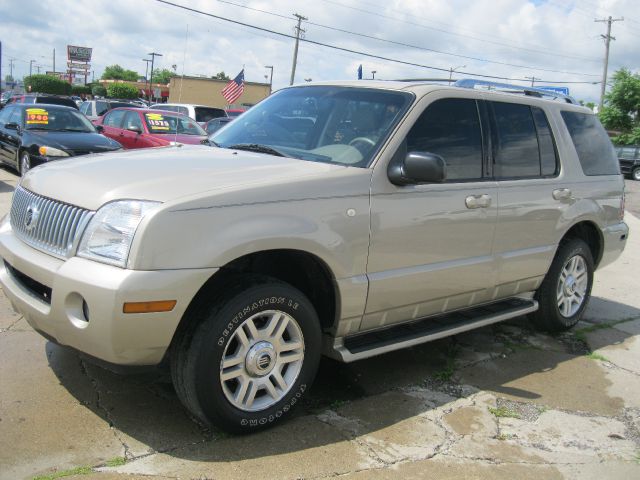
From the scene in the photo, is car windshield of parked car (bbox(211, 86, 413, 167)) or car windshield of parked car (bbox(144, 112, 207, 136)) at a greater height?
car windshield of parked car (bbox(211, 86, 413, 167))

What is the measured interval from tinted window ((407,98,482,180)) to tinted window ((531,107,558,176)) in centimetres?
82

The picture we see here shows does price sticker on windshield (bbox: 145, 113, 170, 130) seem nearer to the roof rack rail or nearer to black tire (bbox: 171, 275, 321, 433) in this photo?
the roof rack rail

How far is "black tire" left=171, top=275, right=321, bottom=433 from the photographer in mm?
3070

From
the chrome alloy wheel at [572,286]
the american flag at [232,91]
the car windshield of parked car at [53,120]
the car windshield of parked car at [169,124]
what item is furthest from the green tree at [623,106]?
the chrome alloy wheel at [572,286]

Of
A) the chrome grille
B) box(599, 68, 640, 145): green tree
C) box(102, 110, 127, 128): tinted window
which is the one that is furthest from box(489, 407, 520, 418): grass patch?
box(599, 68, 640, 145): green tree

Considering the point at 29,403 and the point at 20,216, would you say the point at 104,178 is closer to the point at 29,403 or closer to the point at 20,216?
the point at 20,216

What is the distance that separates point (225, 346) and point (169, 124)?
1052cm

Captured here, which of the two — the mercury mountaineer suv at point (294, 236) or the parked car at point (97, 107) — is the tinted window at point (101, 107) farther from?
the mercury mountaineer suv at point (294, 236)

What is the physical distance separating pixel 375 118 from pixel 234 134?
1.05 m

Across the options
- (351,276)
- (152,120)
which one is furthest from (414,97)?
(152,120)

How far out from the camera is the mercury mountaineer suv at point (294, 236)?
2947mm

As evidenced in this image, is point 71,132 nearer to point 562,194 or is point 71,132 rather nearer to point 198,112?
point 198,112

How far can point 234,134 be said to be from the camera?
14.7ft

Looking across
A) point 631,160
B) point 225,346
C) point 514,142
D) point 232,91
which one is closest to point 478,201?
point 514,142
